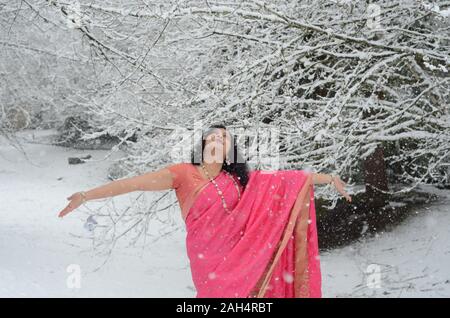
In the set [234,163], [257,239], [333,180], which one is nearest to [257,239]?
[257,239]

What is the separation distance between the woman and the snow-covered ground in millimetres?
2934

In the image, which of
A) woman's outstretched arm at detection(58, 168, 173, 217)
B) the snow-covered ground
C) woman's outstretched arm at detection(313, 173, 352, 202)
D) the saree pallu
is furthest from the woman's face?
the snow-covered ground

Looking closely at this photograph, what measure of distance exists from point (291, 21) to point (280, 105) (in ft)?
4.77

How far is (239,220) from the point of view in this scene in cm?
346

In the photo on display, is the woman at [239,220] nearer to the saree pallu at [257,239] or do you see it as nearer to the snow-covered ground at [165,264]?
the saree pallu at [257,239]

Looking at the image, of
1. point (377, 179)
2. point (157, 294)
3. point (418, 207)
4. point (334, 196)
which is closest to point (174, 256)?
point (157, 294)

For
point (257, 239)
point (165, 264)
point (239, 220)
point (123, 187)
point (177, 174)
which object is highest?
point (177, 174)

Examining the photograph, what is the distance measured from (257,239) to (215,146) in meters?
0.71

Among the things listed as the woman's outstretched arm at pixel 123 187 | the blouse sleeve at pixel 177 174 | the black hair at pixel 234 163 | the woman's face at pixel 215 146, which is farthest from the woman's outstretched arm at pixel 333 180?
the woman's outstretched arm at pixel 123 187

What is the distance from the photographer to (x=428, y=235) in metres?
8.52

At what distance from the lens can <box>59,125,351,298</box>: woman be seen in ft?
11.1

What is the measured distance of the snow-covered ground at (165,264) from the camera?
650 cm

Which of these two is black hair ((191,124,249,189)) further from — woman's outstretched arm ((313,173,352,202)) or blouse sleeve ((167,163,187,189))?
woman's outstretched arm ((313,173,352,202))

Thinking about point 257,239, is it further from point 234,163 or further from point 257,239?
point 234,163
